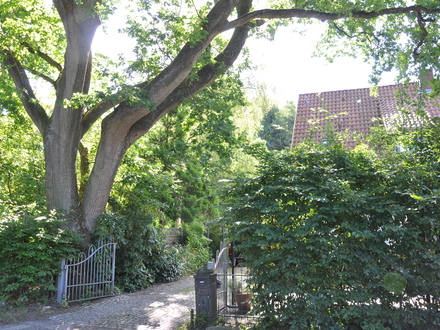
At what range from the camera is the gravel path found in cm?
874

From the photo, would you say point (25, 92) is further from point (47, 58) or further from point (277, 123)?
point (277, 123)

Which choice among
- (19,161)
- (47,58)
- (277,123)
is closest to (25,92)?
(47,58)

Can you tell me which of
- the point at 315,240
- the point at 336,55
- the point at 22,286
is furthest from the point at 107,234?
the point at 336,55

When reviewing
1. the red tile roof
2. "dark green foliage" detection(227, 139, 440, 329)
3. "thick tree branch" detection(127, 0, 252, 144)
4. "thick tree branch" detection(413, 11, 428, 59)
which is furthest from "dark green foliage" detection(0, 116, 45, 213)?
"thick tree branch" detection(413, 11, 428, 59)

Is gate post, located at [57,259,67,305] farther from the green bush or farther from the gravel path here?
the green bush

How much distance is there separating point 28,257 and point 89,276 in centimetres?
205

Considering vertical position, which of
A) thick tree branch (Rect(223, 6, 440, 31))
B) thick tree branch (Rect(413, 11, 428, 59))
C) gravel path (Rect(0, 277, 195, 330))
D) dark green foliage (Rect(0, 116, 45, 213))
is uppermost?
thick tree branch (Rect(223, 6, 440, 31))

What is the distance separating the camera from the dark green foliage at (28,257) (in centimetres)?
1029

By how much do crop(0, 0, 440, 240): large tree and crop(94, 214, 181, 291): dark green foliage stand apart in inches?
24.5

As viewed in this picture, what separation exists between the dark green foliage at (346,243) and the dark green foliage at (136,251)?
21.4 ft

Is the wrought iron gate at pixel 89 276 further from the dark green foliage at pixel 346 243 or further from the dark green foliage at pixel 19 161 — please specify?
the dark green foliage at pixel 346 243

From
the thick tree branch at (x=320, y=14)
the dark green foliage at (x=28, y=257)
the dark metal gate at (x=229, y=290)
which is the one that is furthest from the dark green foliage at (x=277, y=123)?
the dark green foliage at (x=28, y=257)

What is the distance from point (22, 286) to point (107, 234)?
289 centimetres

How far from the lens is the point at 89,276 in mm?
12047
